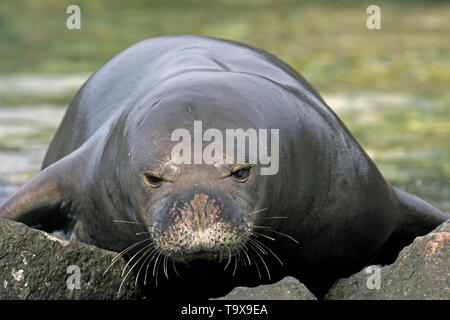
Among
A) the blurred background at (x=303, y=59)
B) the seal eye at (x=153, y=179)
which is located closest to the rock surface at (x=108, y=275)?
the seal eye at (x=153, y=179)

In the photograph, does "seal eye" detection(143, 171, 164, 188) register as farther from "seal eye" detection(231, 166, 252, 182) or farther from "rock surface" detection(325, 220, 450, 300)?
"rock surface" detection(325, 220, 450, 300)

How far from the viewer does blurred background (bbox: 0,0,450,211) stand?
33.1ft

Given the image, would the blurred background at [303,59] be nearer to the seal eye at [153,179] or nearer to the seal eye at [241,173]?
the seal eye at [241,173]

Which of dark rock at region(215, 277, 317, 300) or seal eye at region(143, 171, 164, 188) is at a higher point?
seal eye at region(143, 171, 164, 188)

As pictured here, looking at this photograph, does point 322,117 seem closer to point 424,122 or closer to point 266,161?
point 266,161

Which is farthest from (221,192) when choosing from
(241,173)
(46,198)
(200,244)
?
(46,198)

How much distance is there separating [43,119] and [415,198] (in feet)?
20.2

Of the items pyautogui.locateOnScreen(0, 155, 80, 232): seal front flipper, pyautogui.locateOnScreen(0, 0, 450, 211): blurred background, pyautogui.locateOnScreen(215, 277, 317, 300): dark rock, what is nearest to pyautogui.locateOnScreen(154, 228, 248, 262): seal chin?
pyautogui.locateOnScreen(215, 277, 317, 300): dark rock

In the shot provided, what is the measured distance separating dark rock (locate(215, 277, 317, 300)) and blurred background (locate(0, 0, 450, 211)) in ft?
10.9

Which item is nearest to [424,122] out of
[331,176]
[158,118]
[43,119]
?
[43,119]

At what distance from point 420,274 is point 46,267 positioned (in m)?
1.82

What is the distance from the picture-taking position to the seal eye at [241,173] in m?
4.83

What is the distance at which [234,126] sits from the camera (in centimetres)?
498
